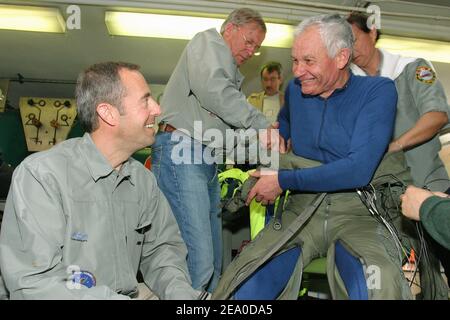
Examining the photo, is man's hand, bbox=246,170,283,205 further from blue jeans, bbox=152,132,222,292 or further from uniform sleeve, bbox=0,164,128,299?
uniform sleeve, bbox=0,164,128,299

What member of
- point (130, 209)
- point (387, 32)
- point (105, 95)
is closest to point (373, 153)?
point (130, 209)

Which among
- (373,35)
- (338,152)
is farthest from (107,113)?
(373,35)

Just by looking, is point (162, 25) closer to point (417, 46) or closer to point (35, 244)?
point (417, 46)

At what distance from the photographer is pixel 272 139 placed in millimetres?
2111

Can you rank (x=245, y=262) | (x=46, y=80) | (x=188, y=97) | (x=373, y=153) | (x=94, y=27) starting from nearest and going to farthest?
(x=245, y=262) < (x=373, y=153) < (x=188, y=97) < (x=94, y=27) < (x=46, y=80)

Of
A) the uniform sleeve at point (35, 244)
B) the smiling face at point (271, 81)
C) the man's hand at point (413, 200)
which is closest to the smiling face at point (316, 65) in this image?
the man's hand at point (413, 200)

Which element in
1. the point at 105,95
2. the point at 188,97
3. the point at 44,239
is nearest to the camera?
the point at 44,239

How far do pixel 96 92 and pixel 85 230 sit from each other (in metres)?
0.60

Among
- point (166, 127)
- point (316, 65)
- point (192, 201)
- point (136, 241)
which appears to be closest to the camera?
point (136, 241)

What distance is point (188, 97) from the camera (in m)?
2.43

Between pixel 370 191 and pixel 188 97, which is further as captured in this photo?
pixel 188 97

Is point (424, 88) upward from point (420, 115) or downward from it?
upward

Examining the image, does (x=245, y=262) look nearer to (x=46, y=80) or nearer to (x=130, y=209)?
(x=130, y=209)

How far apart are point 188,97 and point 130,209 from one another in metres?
0.97
